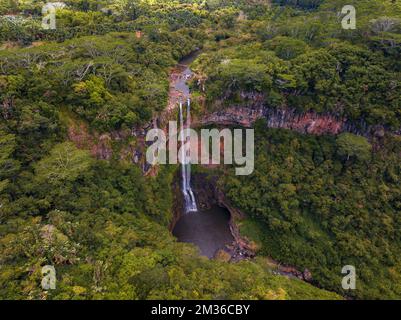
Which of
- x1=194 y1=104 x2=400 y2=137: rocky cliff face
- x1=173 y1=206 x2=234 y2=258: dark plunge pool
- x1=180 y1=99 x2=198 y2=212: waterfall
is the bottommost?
x1=173 y1=206 x2=234 y2=258: dark plunge pool

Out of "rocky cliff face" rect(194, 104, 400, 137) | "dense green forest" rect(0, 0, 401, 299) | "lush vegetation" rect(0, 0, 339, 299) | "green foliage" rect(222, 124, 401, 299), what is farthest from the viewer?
"rocky cliff face" rect(194, 104, 400, 137)

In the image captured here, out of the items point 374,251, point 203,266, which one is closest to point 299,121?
point 374,251

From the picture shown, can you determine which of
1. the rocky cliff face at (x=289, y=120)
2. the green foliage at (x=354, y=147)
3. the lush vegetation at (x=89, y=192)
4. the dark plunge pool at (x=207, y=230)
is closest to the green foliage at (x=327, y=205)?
the green foliage at (x=354, y=147)

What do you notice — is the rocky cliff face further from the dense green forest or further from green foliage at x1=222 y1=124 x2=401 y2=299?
green foliage at x1=222 y1=124 x2=401 y2=299

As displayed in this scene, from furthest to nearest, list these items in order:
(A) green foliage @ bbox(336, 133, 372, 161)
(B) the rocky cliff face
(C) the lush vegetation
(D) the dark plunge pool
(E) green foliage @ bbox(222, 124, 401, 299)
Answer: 1. (B) the rocky cliff face
2. (A) green foliage @ bbox(336, 133, 372, 161)
3. (D) the dark plunge pool
4. (E) green foliage @ bbox(222, 124, 401, 299)
5. (C) the lush vegetation

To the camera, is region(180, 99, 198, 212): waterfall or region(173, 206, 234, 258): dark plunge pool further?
region(180, 99, 198, 212): waterfall

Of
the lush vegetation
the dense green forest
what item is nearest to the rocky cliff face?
the dense green forest

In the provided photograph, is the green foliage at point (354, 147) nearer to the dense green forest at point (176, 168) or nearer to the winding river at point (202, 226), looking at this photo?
the dense green forest at point (176, 168)

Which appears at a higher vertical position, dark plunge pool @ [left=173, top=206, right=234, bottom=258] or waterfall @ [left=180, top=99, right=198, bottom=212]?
waterfall @ [left=180, top=99, right=198, bottom=212]
